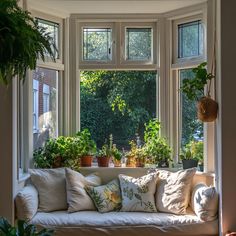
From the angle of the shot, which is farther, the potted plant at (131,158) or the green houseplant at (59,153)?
the potted plant at (131,158)

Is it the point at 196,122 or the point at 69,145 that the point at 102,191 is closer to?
the point at 69,145

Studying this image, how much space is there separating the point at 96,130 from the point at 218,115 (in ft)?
5.32

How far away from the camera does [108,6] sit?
4.79 m

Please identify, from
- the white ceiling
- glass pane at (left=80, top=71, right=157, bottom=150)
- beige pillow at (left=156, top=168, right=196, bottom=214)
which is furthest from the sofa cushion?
the white ceiling

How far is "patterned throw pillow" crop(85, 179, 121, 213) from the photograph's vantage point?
423 cm

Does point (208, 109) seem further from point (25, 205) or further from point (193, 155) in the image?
point (25, 205)

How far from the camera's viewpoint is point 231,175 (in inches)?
155

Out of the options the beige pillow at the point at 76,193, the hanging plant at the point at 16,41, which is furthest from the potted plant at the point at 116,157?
the hanging plant at the point at 16,41

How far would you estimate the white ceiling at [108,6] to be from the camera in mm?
4629

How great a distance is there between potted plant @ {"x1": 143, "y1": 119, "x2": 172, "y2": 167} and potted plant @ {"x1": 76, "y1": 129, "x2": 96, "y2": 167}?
0.59m

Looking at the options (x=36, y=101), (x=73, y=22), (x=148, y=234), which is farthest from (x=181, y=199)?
(x=73, y=22)

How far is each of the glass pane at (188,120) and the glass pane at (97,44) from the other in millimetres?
905

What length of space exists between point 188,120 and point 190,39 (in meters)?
0.91

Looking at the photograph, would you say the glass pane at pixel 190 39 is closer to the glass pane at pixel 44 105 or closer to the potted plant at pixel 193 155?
the potted plant at pixel 193 155
